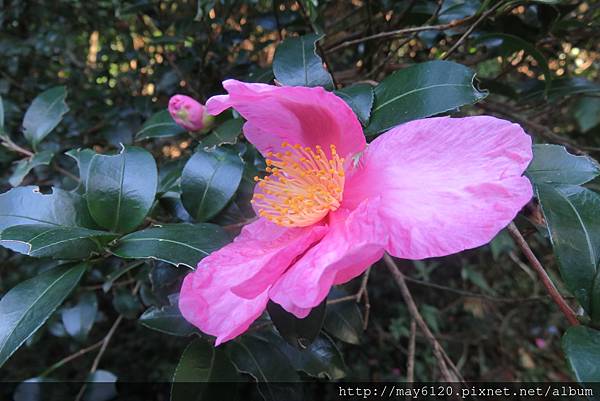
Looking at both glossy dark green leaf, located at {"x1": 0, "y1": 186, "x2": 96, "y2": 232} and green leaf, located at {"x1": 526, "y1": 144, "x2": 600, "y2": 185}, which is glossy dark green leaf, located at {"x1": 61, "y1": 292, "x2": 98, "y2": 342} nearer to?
glossy dark green leaf, located at {"x1": 0, "y1": 186, "x2": 96, "y2": 232}

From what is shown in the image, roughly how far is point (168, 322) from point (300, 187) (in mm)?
408

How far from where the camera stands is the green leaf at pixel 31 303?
1.96 ft

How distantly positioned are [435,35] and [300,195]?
0.70 m

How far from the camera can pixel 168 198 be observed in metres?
0.88

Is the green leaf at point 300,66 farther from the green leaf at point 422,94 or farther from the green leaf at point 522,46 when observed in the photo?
the green leaf at point 522,46

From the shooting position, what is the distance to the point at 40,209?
0.71 metres

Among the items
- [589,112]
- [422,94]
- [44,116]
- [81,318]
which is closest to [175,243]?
[422,94]

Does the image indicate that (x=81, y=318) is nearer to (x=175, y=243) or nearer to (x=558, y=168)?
(x=175, y=243)

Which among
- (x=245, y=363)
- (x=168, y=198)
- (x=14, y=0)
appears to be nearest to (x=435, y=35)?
(x=168, y=198)

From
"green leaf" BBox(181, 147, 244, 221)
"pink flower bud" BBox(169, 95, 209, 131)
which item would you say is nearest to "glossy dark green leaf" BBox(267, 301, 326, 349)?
"green leaf" BBox(181, 147, 244, 221)

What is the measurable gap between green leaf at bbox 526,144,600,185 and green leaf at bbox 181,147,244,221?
19.2 inches

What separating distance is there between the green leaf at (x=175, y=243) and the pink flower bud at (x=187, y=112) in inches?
11.8

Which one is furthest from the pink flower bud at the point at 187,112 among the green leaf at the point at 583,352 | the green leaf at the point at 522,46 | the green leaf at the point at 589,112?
the green leaf at the point at 589,112

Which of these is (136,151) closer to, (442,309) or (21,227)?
(21,227)
